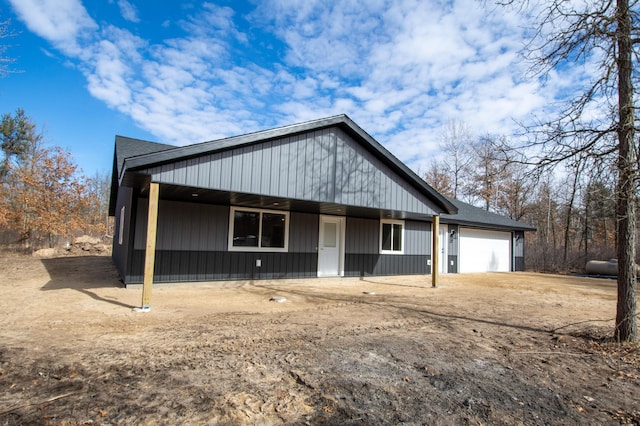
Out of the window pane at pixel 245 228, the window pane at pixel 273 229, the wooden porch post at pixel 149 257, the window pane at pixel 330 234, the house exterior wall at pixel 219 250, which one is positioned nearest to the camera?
the wooden porch post at pixel 149 257

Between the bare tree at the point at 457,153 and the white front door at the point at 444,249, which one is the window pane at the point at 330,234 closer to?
the white front door at the point at 444,249

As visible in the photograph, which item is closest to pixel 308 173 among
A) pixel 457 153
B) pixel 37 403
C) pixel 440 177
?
pixel 37 403

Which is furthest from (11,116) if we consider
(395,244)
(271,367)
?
(271,367)

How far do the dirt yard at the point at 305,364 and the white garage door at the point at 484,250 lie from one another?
817 cm

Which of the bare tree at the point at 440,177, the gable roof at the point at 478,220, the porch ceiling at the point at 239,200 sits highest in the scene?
the bare tree at the point at 440,177

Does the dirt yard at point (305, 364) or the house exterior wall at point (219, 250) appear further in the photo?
the house exterior wall at point (219, 250)

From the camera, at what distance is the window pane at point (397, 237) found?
12.7 metres

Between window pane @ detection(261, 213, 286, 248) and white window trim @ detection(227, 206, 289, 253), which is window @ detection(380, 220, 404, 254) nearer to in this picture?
white window trim @ detection(227, 206, 289, 253)

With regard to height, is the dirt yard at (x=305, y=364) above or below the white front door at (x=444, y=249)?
below

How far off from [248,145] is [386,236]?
6.99 metres

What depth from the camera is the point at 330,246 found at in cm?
1134

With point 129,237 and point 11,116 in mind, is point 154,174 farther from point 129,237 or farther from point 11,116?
point 11,116

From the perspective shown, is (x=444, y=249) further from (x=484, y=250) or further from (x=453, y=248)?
(x=484, y=250)

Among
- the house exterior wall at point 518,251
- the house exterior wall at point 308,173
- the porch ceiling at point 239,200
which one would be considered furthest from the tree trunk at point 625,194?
the house exterior wall at point 518,251
